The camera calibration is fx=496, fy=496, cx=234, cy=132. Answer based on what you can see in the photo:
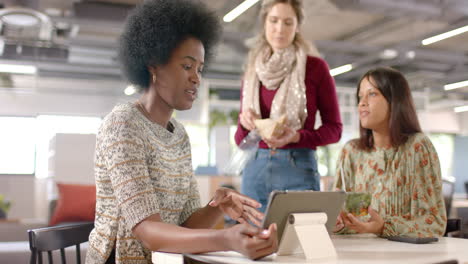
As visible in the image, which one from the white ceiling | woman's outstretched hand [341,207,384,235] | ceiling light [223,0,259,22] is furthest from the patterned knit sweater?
ceiling light [223,0,259,22]

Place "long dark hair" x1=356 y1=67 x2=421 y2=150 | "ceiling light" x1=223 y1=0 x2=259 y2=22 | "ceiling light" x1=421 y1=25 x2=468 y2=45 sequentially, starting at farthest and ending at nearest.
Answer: "ceiling light" x1=421 y1=25 x2=468 y2=45 → "ceiling light" x1=223 y1=0 x2=259 y2=22 → "long dark hair" x1=356 y1=67 x2=421 y2=150

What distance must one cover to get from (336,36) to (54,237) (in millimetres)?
10948

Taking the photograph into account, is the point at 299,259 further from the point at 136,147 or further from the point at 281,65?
the point at 281,65

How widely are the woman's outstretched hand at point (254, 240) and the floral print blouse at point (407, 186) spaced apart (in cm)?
79

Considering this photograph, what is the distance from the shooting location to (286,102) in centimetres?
237

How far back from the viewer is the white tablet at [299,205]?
116 centimetres

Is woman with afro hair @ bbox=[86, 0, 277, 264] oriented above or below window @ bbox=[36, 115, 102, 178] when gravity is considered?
below

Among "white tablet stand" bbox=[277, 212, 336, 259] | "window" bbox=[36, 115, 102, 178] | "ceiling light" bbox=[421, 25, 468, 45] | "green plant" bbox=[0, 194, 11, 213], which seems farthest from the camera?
"window" bbox=[36, 115, 102, 178]

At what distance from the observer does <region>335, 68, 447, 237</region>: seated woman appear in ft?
5.94

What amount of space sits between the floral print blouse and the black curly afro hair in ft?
3.01

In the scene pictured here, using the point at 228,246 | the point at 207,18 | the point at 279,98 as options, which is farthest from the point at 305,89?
the point at 228,246

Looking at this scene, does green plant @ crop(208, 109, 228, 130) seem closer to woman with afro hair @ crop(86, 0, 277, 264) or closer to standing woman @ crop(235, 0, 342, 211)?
standing woman @ crop(235, 0, 342, 211)

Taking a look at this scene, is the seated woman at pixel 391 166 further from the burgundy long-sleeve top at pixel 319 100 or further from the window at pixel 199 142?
the window at pixel 199 142

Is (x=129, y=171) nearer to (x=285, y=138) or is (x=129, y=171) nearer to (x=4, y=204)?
(x=285, y=138)
